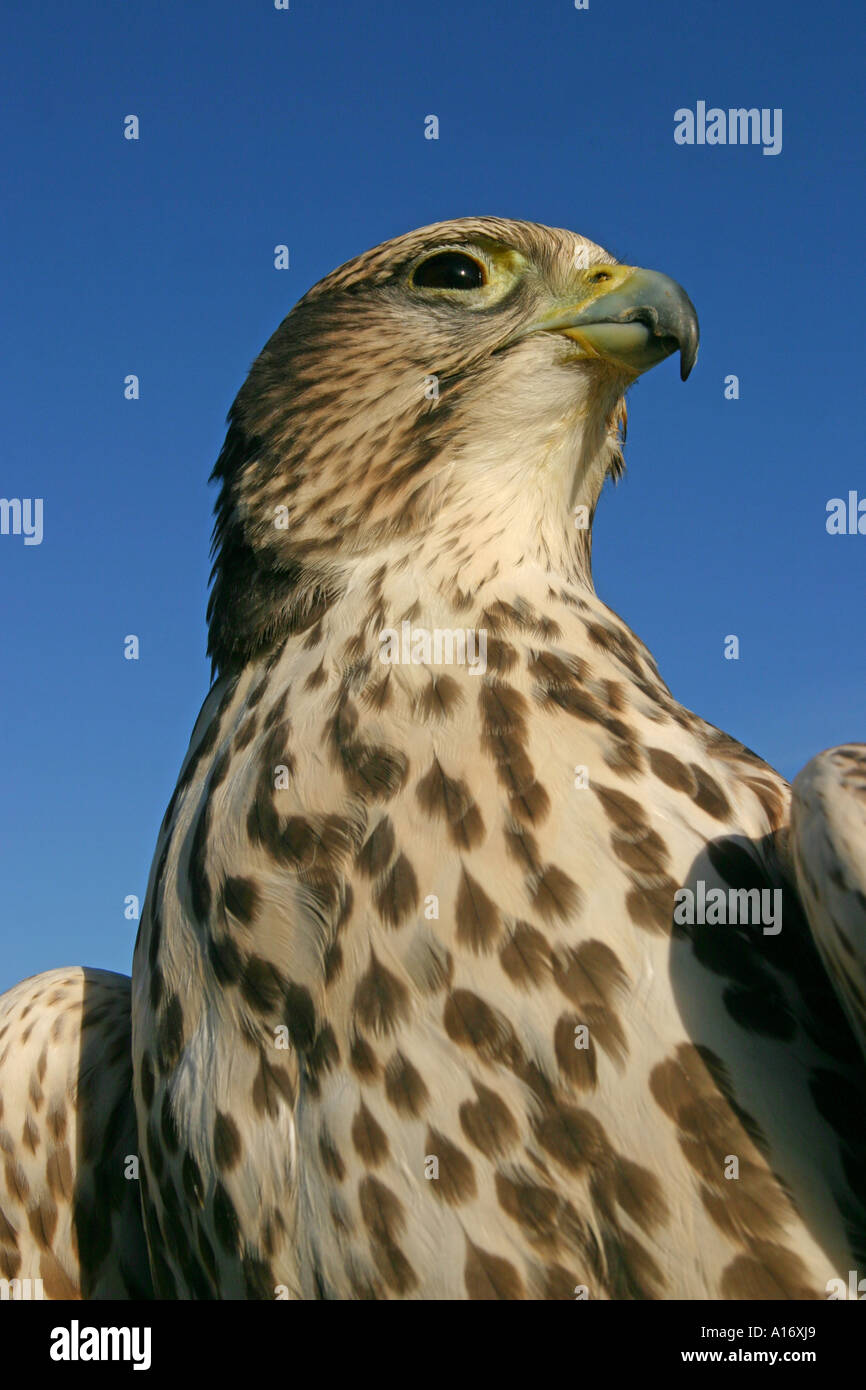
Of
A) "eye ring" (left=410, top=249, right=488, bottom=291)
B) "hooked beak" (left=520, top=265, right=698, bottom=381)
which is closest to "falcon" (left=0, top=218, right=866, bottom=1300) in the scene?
"hooked beak" (left=520, top=265, right=698, bottom=381)

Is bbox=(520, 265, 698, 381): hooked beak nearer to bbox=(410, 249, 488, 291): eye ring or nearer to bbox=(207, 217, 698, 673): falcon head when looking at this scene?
bbox=(207, 217, 698, 673): falcon head

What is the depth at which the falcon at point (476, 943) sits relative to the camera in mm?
1889

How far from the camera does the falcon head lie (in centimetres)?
272

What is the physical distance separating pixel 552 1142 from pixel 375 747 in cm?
79

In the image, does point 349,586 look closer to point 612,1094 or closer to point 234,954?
point 234,954

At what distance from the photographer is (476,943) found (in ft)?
6.67

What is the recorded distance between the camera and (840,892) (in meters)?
1.88

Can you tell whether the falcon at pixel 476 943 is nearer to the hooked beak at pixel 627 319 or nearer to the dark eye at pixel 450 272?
the hooked beak at pixel 627 319

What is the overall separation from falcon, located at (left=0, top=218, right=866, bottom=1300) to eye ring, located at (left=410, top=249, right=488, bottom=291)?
1.47 feet

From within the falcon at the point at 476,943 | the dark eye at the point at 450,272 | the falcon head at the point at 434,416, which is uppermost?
the dark eye at the point at 450,272

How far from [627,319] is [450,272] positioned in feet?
1.78

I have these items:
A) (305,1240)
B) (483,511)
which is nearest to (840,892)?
(305,1240)

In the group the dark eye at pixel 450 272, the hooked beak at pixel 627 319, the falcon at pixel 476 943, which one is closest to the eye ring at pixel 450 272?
the dark eye at pixel 450 272

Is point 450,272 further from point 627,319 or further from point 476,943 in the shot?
point 476,943
